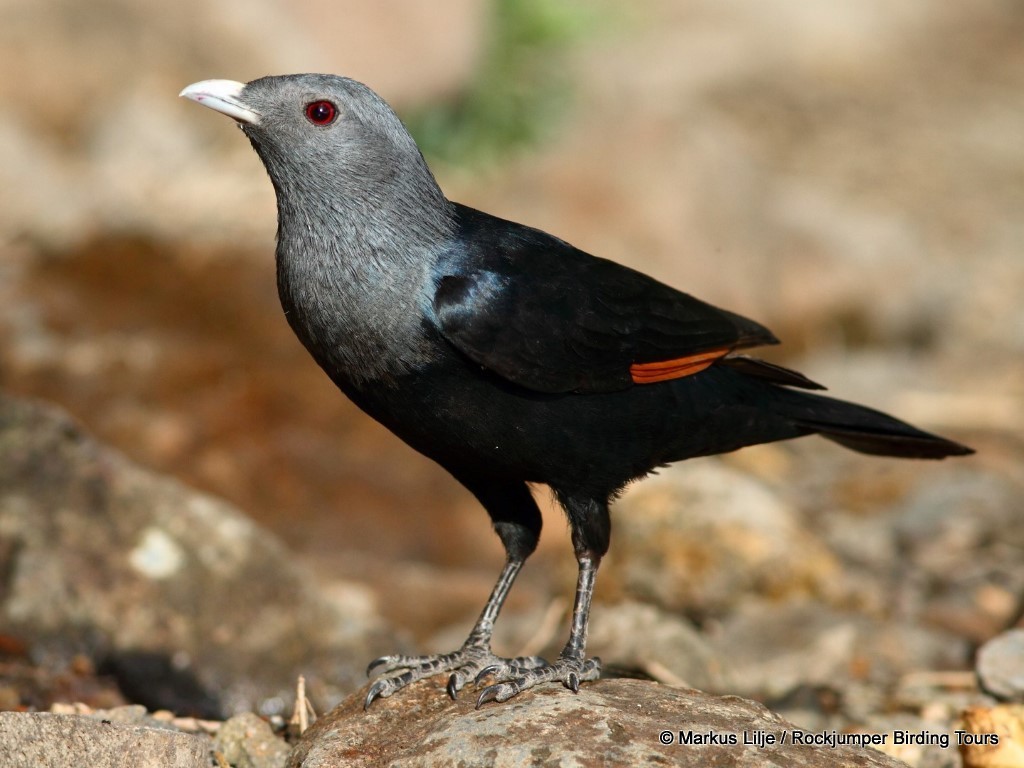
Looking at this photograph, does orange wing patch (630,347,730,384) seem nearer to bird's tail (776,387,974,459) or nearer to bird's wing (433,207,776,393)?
bird's wing (433,207,776,393)

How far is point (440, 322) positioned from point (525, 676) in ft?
3.85

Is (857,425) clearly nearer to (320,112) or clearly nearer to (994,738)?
(994,738)

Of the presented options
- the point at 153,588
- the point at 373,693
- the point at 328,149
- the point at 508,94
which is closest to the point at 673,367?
the point at 328,149

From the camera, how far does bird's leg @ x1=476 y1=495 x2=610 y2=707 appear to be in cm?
420

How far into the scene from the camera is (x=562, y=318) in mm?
4445

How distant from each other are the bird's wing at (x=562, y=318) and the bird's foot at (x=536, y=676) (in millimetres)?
921

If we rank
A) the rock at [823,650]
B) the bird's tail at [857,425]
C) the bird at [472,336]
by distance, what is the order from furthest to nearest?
the rock at [823,650] → the bird's tail at [857,425] → the bird at [472,336]

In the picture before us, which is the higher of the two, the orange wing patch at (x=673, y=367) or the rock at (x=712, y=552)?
the rock at (x=712, y=552)

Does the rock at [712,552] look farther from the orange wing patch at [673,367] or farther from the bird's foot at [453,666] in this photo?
the bird's foot at [453,666]

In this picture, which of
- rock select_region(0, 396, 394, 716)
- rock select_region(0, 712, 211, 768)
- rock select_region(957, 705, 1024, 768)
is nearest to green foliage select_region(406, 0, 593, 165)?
rock select_region(0, 396, 394, 716)

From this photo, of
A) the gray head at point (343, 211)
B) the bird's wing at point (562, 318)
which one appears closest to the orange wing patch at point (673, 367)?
the bird's wing at point (562, 318)

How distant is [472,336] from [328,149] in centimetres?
84

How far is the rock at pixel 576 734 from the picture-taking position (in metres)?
3.50

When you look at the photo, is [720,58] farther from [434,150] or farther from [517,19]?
[434,150]
